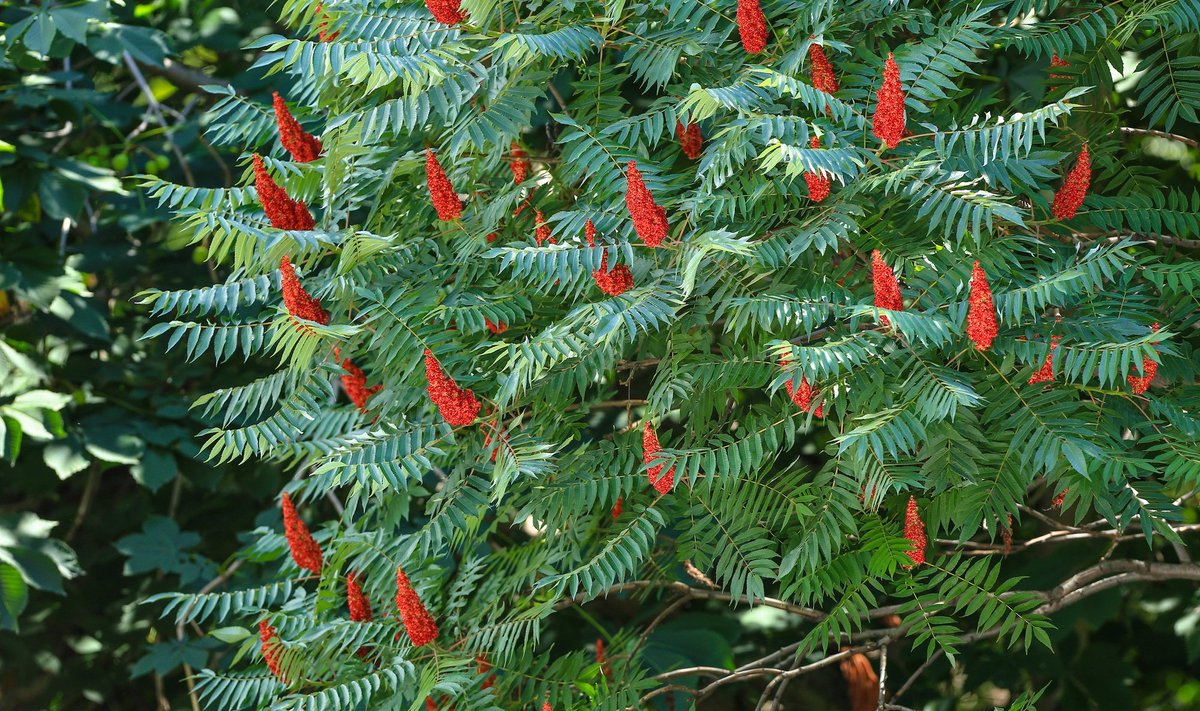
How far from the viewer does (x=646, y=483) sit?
2.60m

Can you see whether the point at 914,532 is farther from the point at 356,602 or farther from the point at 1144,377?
the point at 356,602

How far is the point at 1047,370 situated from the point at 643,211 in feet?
2.80

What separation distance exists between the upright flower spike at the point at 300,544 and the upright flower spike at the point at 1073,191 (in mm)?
1895

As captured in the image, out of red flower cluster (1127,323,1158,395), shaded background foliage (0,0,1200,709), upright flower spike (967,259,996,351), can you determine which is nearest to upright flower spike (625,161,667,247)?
upright flower spike (967,259,996,351)

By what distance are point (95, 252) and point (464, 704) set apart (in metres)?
3.01

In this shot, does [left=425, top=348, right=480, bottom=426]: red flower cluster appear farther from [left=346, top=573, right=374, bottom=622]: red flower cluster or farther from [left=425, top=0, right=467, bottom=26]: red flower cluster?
[left=425, top=0, right=467, bottom=26]: red flower cluster

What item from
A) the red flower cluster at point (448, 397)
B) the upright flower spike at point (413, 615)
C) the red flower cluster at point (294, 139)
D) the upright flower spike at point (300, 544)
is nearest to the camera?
the red flower cluster at point (448, 397)

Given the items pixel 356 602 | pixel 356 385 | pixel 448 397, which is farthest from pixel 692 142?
pixel 356 602

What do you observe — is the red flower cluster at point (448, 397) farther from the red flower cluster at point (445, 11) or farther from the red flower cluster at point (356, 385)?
the red flower cluster at point (445, 11)

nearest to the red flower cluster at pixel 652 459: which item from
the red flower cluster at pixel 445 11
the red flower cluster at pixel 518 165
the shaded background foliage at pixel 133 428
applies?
the red flower cluster at pixel 518 165

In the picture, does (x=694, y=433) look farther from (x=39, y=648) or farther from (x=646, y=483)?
(x=39, y=648)

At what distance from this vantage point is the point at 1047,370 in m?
2.27

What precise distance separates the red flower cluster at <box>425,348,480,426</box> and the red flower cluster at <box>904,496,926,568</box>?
928 millimetres

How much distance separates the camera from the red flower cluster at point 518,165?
9.24 ft
